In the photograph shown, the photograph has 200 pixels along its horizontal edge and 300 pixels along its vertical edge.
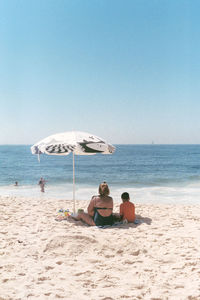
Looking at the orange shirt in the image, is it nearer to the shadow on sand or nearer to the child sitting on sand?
the child sitting on sand

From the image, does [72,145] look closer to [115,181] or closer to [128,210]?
[128,210]

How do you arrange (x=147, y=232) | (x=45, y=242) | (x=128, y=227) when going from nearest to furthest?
(x=45, y=242), (x=147, y=232), (x=128, y=227)

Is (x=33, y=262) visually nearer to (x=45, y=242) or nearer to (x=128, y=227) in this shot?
(x=45, y=242)

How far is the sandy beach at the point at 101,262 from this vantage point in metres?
3.13

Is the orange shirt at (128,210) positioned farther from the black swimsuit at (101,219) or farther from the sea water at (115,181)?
A: the sea water at (115,181)

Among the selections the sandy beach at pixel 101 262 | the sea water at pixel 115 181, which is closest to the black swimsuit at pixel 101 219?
the sandy beach at pixel 101 262

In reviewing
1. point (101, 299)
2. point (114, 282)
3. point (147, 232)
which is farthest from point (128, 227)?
point (101, 299)

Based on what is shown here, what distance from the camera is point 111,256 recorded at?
14.0 feet

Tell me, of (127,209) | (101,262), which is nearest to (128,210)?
(127,209)

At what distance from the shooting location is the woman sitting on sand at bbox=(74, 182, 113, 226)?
6.02 m

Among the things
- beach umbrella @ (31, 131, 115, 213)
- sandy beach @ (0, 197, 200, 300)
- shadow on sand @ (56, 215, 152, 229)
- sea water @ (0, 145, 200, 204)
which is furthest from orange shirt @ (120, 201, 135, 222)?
sea water @ (0, 145, 200, 204)

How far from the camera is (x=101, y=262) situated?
404cm

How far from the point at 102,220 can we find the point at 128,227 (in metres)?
0.68

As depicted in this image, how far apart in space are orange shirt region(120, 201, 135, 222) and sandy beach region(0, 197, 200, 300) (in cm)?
31
